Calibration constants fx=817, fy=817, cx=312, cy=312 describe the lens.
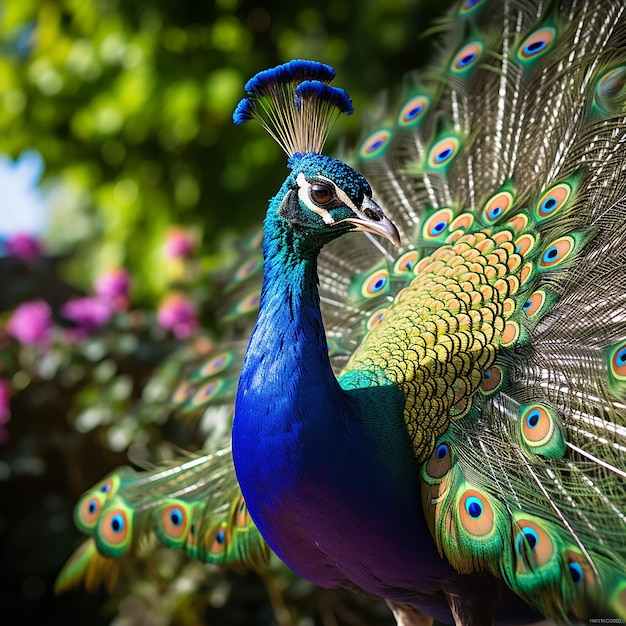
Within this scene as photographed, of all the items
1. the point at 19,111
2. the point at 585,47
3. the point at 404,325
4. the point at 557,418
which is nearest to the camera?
the point at 557,418

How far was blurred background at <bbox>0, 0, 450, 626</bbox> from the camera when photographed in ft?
7.69

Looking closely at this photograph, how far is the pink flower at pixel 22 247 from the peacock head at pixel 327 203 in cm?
177

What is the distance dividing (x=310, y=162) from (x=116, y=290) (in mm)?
1601

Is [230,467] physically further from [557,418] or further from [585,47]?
[585,47]

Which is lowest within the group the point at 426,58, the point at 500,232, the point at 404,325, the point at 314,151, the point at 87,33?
the point at 404,325

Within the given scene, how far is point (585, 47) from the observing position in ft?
4.70

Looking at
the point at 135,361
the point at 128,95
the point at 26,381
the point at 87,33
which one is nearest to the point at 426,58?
the point at 128,95

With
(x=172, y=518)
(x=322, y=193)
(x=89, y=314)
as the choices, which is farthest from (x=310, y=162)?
(x=89, y=314)

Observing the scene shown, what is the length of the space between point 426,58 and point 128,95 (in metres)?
1.11

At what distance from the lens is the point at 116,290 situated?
2598 mm

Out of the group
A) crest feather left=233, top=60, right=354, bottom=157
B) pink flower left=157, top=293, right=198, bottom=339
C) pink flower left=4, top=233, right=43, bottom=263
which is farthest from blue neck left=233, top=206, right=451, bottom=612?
pink flower left=4, top=233, right=43, bottom=263

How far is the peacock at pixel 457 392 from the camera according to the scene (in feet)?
3.52

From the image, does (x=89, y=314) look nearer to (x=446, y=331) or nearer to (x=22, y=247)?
(x=22, y=247)

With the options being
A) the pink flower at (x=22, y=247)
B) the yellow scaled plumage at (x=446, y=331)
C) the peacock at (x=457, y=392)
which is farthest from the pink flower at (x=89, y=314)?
the yellow scaled plumage at (x=446, y=331)
